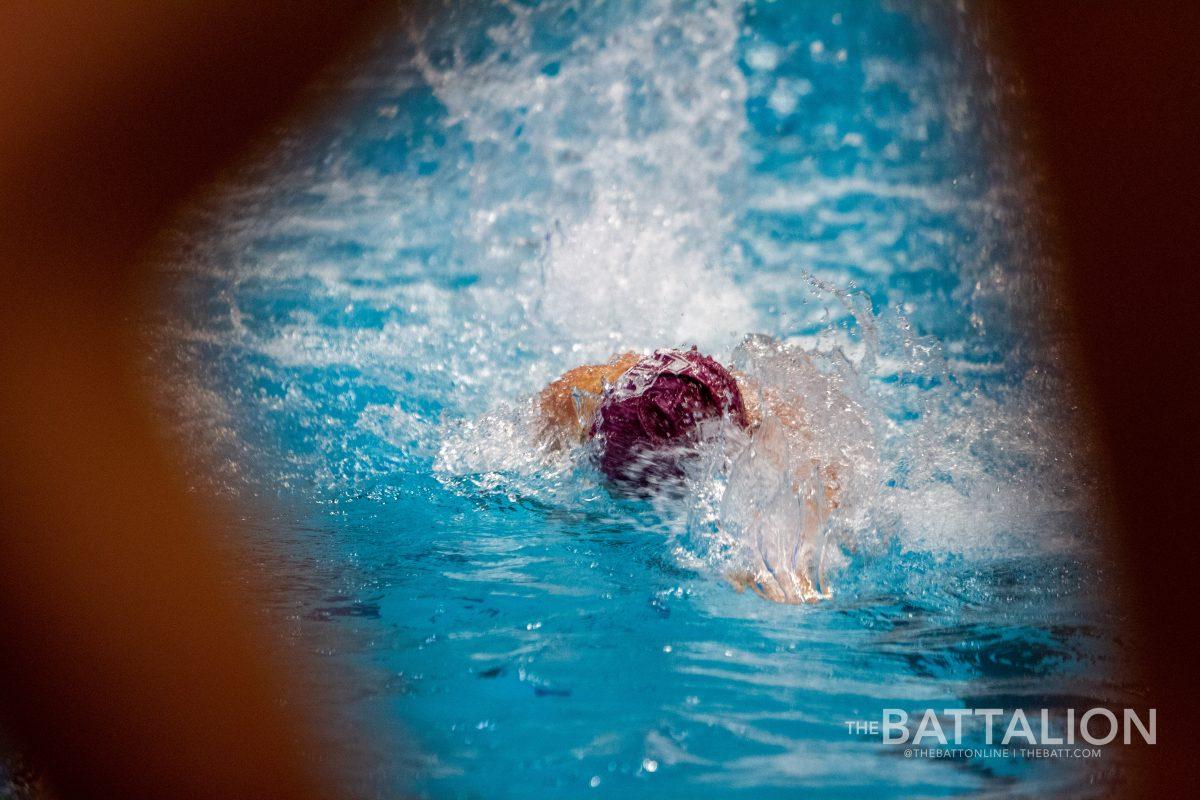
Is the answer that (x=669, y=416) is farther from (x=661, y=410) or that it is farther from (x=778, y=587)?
(x=778, y=587)

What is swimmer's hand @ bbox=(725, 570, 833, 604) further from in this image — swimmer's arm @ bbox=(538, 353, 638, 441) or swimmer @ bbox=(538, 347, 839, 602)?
swimmer's arm @ bbox=(538, 353, 638, 441)

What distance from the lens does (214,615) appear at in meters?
0.20

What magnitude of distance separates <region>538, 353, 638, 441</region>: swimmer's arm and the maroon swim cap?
0.30 ft

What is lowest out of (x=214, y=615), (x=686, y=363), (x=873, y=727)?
(x=873, y=727)

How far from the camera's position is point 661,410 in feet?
4.09

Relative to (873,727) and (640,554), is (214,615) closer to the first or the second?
(873,727)

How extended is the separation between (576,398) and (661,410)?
10.0 inches

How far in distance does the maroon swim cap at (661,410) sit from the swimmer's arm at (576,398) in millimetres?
92

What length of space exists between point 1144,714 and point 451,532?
93 centimetres

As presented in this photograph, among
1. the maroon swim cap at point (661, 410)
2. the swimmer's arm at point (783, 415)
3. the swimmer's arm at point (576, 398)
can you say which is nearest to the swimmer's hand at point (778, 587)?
the swimmer's arm at point (783, 415)

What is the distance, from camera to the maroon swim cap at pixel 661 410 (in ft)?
4.09

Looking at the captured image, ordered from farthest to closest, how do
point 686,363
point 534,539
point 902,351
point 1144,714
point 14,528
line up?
point 902,351 → point 686,363 → point 534,539 → point 1144,714 → point 14,528

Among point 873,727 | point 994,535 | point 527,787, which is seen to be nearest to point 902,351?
point 994,535

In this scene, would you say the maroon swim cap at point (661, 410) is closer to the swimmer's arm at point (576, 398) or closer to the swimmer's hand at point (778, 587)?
the swimmer's arm at point (576, 398)
